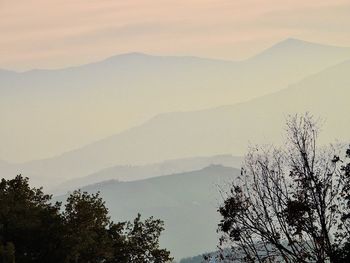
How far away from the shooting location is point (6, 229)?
151 ft

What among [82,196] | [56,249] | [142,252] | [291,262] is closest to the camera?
[291,262]

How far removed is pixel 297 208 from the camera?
82.0 feet

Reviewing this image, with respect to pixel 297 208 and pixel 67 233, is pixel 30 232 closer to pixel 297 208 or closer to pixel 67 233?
pixel 67 233

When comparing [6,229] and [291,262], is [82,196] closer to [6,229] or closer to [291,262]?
[6,229]

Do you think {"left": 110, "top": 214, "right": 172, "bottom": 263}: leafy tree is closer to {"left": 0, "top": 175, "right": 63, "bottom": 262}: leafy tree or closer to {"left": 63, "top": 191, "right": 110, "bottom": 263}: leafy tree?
{"left": 63, "top": 191, "right": 110, "bottom": 263}: leafy tree

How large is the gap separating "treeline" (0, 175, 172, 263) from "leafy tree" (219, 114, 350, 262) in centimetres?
1973

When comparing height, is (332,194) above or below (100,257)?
below

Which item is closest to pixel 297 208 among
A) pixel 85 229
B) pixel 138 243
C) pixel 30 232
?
pixel 85 229

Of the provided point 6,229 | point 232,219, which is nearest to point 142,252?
point 6,229

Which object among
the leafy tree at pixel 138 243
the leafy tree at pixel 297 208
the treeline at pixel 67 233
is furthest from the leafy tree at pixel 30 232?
the leafy tree at pixel 297 208

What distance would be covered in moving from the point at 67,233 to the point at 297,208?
78.3 feet

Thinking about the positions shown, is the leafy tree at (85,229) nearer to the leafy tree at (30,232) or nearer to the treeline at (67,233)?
the treeline at (67,233)

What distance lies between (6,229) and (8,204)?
5.38 feet

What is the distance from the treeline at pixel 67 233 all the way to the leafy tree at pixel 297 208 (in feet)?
64.7
